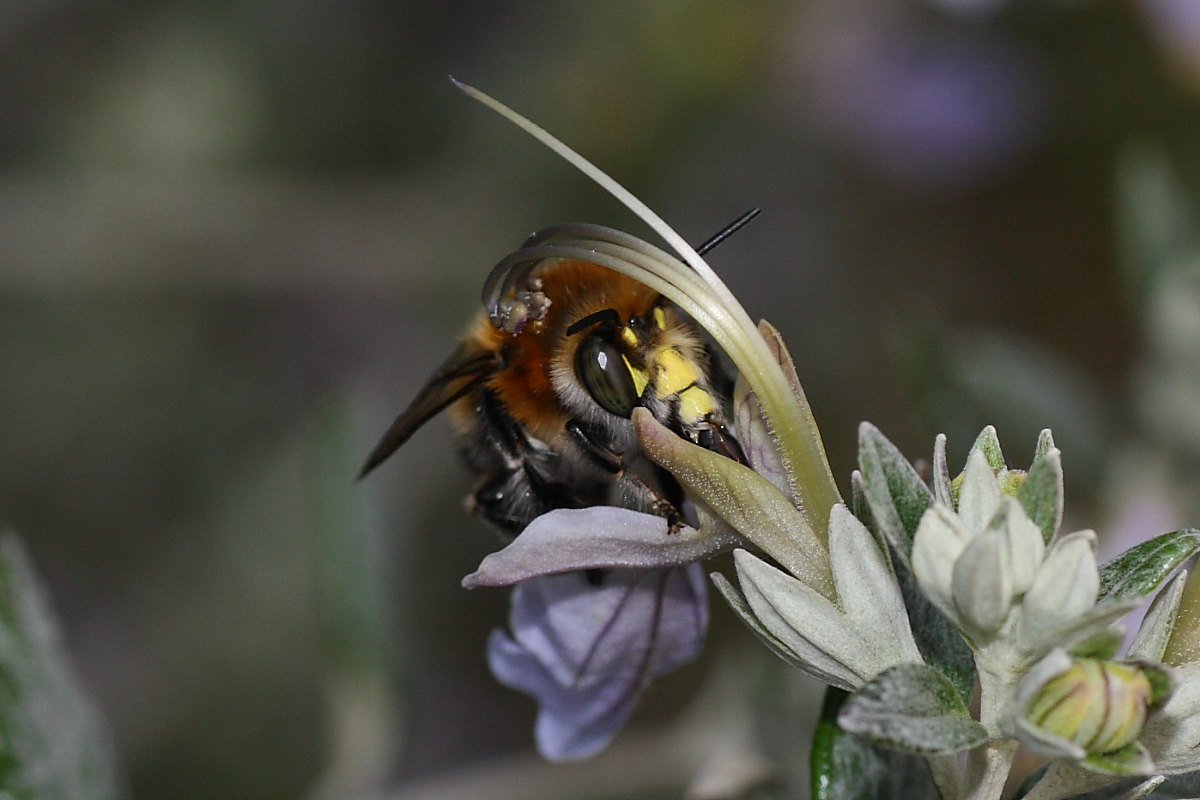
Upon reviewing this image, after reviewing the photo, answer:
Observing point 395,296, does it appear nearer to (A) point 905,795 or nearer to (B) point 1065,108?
(B) point 1065,108

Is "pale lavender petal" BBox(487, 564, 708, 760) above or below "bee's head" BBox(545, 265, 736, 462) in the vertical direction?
below

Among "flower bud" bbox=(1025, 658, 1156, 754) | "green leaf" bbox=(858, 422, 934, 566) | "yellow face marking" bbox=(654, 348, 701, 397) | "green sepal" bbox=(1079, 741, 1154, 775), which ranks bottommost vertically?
"green sepal" bbox=(1079, 741, 1154, 775)

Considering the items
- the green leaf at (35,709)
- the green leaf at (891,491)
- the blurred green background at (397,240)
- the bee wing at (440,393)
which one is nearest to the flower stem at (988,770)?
the green leaf at (891,491)

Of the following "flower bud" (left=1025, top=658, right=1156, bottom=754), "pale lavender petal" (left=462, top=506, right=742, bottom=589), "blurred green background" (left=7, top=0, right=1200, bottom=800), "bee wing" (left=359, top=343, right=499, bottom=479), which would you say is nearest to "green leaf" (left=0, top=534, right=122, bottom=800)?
"bee wing" (left=359, top=343, right=499, bottom=479)

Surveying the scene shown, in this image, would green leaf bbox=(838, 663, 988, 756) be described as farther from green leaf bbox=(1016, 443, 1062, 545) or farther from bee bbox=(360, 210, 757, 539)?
bee bbox=(360, 210, 757, 539)

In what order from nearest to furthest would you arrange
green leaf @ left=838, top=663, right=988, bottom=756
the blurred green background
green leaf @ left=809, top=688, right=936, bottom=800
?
green leaf @ left=838, top=663, right=988, bottom=756 < green leaf @ left=809, top=688, right=936, bottom=800 < the blurred green background

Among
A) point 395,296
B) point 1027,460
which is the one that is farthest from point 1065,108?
point 395,296

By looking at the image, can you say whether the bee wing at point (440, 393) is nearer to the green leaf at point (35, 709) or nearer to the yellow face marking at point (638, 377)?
the yellow face marking at point (638, 377)
